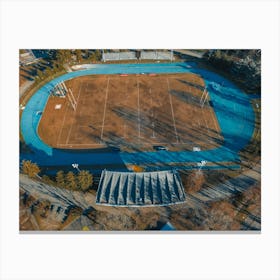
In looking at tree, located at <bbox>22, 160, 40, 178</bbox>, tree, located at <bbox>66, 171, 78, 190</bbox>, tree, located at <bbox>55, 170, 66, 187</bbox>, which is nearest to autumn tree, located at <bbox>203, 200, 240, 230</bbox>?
tree, located at <bbox>66, 171, 78, 190</bbox>

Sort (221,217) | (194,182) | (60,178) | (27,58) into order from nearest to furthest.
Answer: (221,217), (60,178), (194,182), (27,58)

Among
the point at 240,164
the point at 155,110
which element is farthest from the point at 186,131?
the point at 240,164

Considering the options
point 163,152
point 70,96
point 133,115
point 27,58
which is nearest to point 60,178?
point 163,152

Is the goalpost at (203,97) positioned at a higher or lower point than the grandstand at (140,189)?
higher

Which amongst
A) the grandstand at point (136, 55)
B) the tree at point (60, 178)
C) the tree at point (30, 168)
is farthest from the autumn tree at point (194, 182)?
the grandstand at point (136, 55)

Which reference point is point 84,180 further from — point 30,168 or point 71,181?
point 30,168

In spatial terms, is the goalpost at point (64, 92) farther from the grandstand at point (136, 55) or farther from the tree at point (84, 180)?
the tree at point (84, 180)
